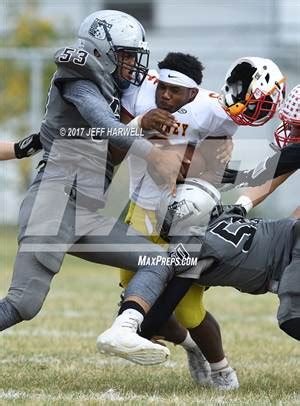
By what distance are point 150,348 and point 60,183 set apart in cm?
78

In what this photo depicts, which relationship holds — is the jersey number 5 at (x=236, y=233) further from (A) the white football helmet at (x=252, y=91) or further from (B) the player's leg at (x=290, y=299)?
(A) the white football helmet at (x=252, y=91)

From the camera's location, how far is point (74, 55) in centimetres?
373

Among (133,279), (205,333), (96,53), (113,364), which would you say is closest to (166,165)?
(133,279)

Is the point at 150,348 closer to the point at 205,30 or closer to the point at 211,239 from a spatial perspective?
the point at 211,239

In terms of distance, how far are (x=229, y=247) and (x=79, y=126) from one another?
2.32 feet

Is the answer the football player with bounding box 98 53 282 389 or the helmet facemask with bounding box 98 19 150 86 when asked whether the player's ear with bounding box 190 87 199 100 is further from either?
the helmet facemask with bounding box 98 19 150 86

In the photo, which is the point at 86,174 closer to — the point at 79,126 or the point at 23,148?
the point at 79,126

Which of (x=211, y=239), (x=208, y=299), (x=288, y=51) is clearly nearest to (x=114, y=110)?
(x=211, y=239)

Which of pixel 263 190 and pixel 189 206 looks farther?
pixel 263 190

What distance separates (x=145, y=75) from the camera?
401 cm

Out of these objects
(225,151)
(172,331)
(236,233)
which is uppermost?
(225,151)

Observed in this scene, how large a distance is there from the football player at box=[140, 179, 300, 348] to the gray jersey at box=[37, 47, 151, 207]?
0.98 feet

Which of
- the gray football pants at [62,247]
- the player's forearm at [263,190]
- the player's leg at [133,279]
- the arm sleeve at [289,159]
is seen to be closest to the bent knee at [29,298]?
the gray football pants at [62,247]

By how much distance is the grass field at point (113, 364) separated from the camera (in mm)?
3676
